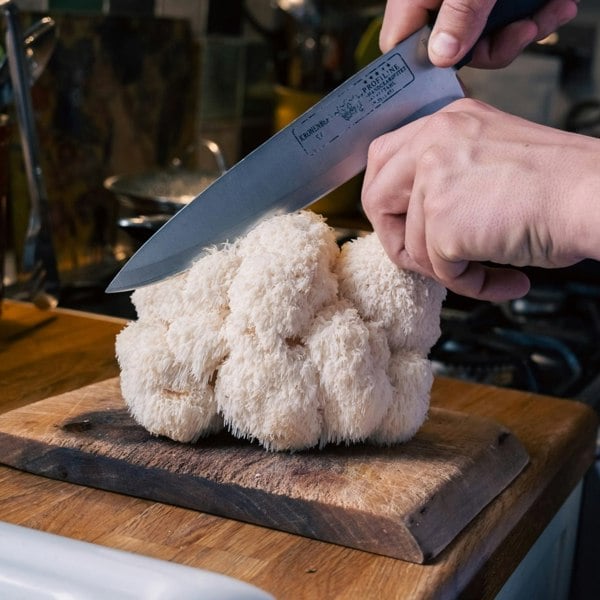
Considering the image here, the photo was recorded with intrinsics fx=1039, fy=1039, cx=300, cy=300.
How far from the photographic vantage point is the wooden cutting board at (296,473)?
654 millimetres

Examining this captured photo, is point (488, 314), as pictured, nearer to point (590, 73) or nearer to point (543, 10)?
point (543, 10)

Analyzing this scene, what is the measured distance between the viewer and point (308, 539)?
0.67 m

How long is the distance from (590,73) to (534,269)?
68 cm

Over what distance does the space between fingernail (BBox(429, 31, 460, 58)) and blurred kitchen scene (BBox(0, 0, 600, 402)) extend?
37cm

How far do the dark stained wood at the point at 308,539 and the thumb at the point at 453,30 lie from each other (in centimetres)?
32

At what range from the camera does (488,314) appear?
4.59ft

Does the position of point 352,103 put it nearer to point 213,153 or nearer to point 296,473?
point 296,473

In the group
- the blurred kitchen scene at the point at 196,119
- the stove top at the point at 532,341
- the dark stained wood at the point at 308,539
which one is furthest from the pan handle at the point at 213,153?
the dark stained wood at the point at 308,539

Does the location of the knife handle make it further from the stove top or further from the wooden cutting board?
the stove top

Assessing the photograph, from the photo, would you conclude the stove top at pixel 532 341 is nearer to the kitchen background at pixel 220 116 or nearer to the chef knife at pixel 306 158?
the kitchen background at pixel 220 116

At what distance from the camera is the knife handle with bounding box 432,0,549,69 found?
83 centimetres

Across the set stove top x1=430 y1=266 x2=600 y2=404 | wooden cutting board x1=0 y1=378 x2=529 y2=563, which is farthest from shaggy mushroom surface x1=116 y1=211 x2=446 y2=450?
stove top x1=430 y1=266 x2=600 y2=404

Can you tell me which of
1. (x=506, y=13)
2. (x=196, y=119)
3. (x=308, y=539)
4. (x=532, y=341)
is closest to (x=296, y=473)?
(x=308, y=539)

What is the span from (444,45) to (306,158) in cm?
13
